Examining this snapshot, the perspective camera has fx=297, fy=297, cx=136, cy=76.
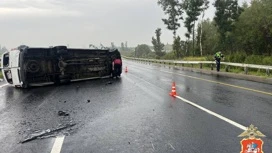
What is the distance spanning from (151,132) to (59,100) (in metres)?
5.65

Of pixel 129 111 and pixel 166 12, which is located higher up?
pixel 166 12

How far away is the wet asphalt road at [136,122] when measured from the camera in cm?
529

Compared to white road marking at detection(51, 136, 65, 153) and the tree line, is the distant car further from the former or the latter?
→ the tree line

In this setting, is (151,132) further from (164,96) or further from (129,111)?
(164,96)

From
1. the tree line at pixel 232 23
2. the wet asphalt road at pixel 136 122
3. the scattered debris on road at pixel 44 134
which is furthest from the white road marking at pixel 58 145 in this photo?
the tree line at pixel 232 23

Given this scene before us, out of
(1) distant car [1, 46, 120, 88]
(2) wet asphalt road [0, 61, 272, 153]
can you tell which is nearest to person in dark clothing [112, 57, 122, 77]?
(1) distant car [1, 46, 120, 88]

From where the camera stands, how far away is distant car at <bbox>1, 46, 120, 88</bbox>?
1513 cm

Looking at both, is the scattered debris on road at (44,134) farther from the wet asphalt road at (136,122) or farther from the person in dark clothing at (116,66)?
the person in dark clothing at (116,66)

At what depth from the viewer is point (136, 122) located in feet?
23.3

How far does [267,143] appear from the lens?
17.2 ft

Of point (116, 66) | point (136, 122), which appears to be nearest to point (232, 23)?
point (116, 66)

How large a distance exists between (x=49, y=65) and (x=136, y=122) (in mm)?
10349

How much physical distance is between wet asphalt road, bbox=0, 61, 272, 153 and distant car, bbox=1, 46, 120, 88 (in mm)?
3799

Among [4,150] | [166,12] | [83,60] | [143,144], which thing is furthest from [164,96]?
[166,12]
